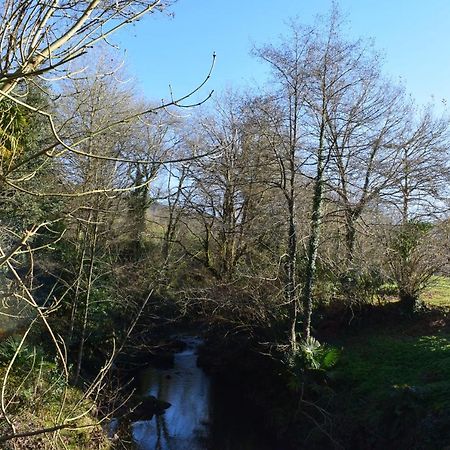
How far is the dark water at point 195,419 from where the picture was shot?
497 inches

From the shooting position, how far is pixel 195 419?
47.1ft

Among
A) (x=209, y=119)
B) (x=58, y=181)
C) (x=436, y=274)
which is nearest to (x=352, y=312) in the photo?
(x=436, y=274)

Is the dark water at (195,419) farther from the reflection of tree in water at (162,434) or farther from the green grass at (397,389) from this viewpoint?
the green grass at (397,389)

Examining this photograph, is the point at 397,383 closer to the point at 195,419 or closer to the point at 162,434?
the point at 195,419

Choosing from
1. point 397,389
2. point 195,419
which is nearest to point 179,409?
point 195,419

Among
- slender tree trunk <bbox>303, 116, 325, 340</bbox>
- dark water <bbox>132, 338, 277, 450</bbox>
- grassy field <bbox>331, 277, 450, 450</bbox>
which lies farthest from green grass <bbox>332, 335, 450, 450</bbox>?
dark water <bbox>132, 338, 277, 450</bbox>

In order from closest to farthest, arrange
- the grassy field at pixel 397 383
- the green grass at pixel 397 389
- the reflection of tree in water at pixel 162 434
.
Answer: the green grass at pixel 397 389
the grassy field at pixel 397 383
the reflection of tree in water at pixel 162 434

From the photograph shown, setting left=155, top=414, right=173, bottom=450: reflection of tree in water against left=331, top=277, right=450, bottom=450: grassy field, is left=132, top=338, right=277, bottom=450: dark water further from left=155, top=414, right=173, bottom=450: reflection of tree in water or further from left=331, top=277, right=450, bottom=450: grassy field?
left=331, top=277, right=450, bottom=450: grassy field

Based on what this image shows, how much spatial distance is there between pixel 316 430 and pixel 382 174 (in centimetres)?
890

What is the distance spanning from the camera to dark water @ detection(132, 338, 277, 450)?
12625mm

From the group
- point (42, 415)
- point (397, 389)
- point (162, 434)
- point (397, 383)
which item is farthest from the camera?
point (162, 434)

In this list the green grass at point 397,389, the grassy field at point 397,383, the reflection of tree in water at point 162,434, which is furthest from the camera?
the reflection of tree in water at point 162,434

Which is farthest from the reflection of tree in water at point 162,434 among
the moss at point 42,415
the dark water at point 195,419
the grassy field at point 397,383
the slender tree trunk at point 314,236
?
the slender tree trunk at point 314,236

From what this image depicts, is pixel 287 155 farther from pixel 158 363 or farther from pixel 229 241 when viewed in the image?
pixel 158 363
